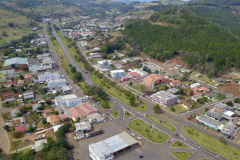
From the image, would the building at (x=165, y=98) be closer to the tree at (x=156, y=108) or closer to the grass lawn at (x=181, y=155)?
the tree at (x=156, y=108)

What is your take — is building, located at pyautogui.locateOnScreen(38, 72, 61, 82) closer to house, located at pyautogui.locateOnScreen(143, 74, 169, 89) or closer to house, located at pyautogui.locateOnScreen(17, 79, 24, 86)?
house, located at pyautogui.locateOnScreen(17, 79, 24, 86)

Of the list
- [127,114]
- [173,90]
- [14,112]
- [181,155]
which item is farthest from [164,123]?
[14,112]

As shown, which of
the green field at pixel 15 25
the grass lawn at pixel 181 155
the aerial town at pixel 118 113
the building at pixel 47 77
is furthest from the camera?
the green field at pixel 15 25

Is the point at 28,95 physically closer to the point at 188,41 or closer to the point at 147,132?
the point at 147,132

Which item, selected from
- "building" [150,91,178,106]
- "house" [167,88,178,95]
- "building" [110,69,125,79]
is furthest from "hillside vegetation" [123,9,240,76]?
"building" [150,91,178,106]

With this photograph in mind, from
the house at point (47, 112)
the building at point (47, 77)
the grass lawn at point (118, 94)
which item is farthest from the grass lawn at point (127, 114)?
the building at point (47, 77)

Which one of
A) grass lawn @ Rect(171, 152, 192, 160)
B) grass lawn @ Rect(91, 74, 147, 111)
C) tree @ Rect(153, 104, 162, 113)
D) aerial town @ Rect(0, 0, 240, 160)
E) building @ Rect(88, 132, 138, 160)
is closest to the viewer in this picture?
building @ Rect(88, 132, 138, 160)

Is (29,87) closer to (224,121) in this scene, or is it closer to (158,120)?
(158,120)
